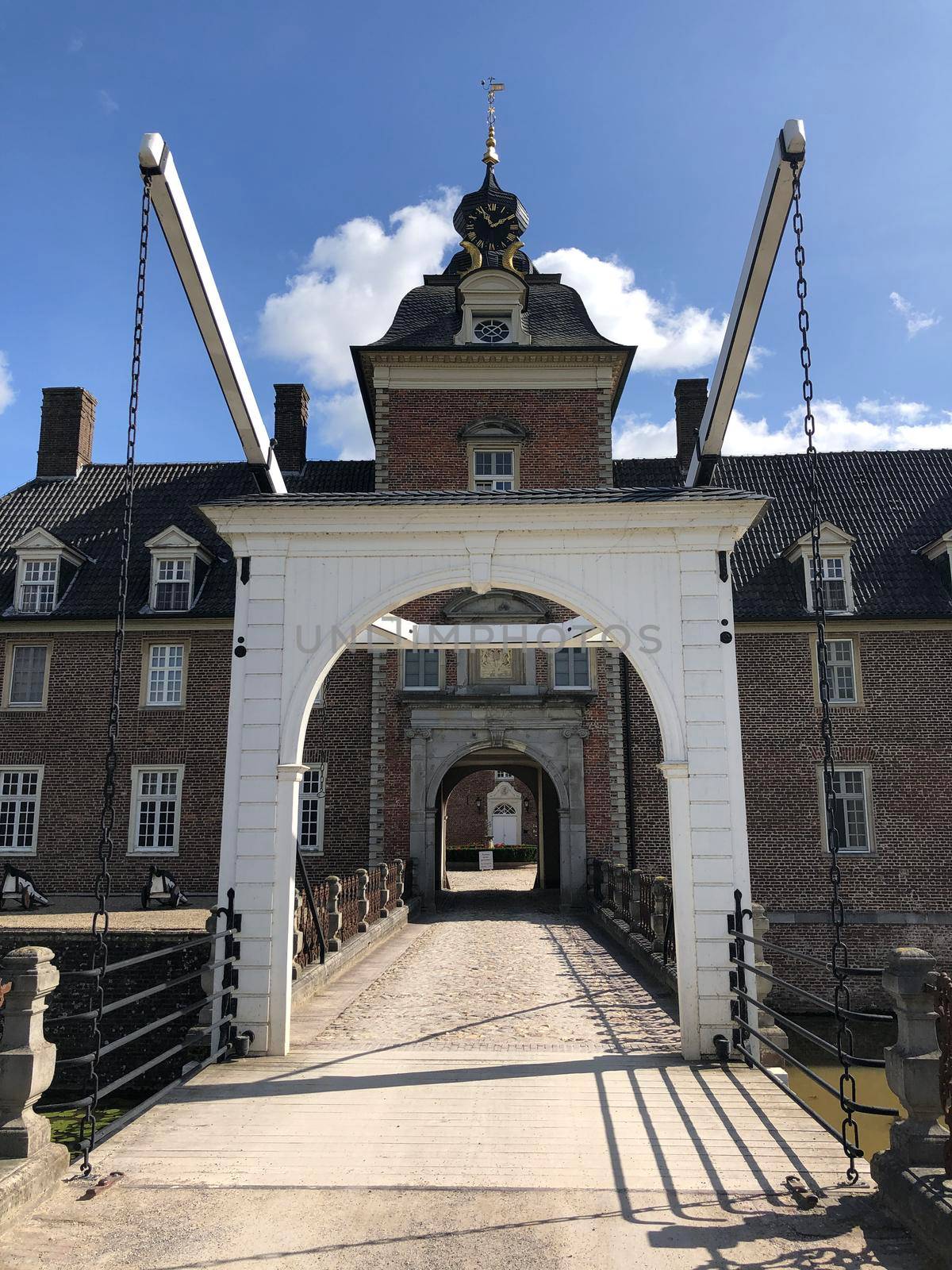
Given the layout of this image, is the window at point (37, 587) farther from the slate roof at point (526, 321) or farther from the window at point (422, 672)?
the slate roof at point (526, 321)

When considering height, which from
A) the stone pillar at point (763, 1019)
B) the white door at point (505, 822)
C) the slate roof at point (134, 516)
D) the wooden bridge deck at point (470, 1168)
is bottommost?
the wooden bridge deck at point (470, 1168)

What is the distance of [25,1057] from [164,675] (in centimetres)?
1689

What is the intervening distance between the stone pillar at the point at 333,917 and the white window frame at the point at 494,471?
1115 cm

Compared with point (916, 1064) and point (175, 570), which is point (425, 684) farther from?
point (916, 1064)

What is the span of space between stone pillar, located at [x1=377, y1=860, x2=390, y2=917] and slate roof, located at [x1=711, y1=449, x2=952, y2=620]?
916 centimetres

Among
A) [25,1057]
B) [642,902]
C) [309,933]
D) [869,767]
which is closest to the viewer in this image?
[25,1057]

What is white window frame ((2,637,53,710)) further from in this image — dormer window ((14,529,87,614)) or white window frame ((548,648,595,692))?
white window frame ((548,648,595,692))

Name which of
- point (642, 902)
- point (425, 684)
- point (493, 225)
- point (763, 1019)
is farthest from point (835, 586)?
point (763, 1019)

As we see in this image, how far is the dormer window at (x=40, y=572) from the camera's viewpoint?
2112cm

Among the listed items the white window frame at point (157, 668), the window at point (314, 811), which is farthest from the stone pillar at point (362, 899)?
the white window frame at point (157, 668)

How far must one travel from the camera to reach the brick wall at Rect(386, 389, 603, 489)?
21.3 meters

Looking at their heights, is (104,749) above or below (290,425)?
below

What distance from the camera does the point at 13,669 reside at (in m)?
20.8

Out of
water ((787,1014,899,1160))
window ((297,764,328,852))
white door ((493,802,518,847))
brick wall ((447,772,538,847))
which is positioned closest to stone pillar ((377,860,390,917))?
window ((297,764,328,852))
